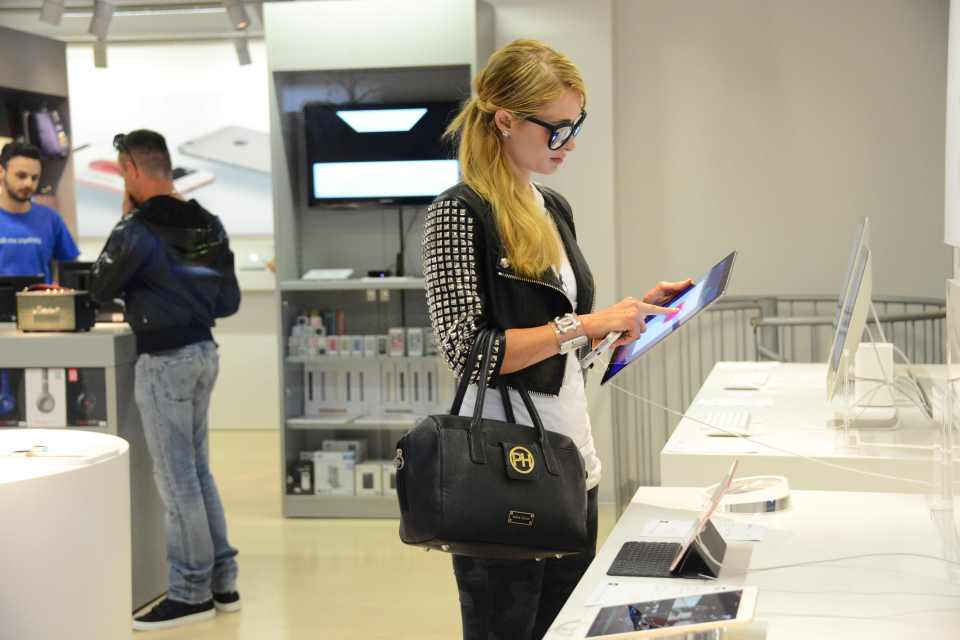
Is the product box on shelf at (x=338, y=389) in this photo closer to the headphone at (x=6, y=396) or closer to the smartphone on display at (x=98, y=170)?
the headphone at (x=6, y=396)

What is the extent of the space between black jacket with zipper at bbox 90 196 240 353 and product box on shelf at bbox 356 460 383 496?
76.6 inches

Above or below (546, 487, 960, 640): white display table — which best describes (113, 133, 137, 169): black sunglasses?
above

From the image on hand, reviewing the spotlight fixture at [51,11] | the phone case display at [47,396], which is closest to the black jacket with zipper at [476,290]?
the phone case display at [47,396]

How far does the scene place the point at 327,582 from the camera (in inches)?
195

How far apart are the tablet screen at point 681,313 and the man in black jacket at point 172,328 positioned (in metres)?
2.39

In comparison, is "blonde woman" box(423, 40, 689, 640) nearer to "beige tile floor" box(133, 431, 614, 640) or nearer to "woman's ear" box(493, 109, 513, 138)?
"woman's ear" box(493, 109, 513, 138)

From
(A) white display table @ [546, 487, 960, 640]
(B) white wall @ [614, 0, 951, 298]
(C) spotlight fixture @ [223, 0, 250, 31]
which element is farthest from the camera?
(C) spotlight fixture @ [223, 0, 250, 31]

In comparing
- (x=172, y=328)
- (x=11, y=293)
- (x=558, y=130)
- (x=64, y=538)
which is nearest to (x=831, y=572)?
(x=558, y=130)

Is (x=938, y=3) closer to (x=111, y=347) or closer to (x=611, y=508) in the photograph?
(x=611, y=508)

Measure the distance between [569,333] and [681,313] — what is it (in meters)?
0.21

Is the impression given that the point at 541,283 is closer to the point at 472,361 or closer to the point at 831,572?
the point at 472,361

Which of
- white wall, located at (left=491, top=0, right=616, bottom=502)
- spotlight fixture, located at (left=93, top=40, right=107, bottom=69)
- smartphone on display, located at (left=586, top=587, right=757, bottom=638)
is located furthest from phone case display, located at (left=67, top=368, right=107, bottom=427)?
smartphone on display, located at (left=586, top=587, right=757, bottom=638)

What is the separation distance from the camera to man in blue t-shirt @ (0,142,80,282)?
6.11 m

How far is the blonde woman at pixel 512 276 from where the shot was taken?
2012mm
